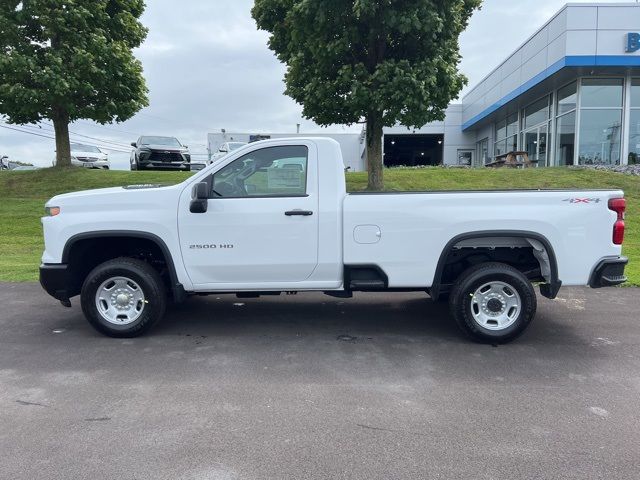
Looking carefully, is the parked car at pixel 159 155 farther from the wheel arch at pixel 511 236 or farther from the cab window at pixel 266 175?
the wheel arch at pixel 511 236

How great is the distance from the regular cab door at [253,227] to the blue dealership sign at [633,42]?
20.1 meters

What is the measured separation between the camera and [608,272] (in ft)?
16.6

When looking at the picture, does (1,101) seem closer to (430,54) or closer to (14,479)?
(430,54)

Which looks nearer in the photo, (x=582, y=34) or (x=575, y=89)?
(x=582, y=34)

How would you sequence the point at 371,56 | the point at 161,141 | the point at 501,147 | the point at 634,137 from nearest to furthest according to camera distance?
the point at 371,56 → the point at 161,141 → the point at 634,137 → the point at 501,147

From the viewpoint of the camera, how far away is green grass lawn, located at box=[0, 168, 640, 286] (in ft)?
44.6

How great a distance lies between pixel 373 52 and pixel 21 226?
33.6 ft

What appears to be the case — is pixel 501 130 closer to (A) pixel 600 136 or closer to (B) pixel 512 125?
(B) pixel 512 125

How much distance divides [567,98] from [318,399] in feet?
77.0

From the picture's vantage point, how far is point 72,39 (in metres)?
14.9

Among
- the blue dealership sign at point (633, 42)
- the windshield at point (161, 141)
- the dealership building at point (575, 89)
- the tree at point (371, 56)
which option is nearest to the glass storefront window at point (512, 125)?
the dealership building at point (575, 89)

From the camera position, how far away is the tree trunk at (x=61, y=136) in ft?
55.4

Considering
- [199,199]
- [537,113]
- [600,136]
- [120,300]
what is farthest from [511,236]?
[537,113]

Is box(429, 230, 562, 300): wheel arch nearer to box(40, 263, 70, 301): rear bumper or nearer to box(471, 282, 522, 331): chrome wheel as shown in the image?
box(471, 282, 522, 331): chrome wheel
